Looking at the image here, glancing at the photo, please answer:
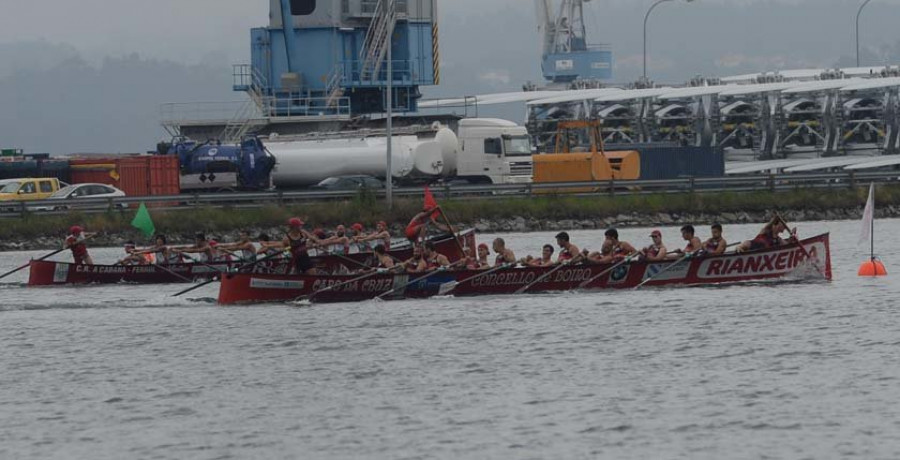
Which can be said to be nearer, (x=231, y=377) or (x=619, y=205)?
(x=231, y=377)

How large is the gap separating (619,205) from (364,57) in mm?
21536

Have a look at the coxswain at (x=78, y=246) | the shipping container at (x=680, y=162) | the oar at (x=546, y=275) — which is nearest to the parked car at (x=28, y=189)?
the coxswain at (x=78, y=246)

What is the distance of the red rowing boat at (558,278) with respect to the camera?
129 ft

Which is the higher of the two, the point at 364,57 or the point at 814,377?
the point at 364,57

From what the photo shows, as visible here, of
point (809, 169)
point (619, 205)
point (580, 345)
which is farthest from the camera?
point (809, 169)

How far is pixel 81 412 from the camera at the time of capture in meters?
28.3

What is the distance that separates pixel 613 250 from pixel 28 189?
31188mm

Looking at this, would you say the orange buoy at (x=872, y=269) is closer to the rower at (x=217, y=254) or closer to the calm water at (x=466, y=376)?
the calm water at (x=466, y=376)

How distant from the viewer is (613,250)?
39.9m

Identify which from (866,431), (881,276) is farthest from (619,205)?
(866,431)

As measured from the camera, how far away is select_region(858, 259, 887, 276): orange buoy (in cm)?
4362

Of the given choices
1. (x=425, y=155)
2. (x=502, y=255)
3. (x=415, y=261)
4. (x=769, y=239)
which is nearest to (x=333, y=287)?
(x=415, y=261)

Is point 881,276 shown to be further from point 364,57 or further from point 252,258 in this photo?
point 364,57

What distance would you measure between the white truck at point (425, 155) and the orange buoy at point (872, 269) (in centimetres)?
2611
